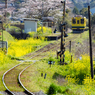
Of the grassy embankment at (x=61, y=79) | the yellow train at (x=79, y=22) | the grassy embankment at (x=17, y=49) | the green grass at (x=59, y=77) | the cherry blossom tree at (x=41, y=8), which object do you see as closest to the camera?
the grassy embankment at (x=61, y=79)

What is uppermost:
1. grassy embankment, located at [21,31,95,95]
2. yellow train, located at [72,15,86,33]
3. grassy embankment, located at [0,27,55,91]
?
yellow train, located at [72,15,86,33]

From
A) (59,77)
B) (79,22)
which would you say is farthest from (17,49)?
(79,22)

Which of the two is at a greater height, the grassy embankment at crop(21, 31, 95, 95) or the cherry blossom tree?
the cherry blossom tree

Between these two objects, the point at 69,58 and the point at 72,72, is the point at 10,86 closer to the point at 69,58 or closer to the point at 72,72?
the point at 72,72

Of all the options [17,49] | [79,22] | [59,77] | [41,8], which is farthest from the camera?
[41,8]

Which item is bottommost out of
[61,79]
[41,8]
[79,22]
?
[61,79]

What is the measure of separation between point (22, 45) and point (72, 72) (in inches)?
523

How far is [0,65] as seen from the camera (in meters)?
14.8

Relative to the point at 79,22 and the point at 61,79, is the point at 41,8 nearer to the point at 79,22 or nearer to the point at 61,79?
the point at 79,22

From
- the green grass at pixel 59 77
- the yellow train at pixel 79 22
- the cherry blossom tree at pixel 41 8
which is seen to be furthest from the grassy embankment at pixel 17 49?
the cherry blossom tree at pixel 41 8

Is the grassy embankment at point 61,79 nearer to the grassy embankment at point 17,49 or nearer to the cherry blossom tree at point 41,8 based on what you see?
the grassy embankment at point 17,49

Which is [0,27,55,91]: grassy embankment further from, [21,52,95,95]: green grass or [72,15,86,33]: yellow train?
[72,15,86,33]: yellow train

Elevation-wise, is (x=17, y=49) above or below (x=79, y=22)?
below

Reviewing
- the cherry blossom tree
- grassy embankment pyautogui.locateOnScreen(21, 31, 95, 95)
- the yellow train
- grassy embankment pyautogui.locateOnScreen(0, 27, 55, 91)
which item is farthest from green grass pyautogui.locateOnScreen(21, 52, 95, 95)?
the cherry blossom tree
